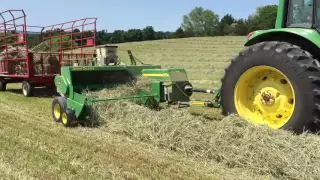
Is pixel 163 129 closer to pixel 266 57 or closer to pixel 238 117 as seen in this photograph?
pixel 238 117

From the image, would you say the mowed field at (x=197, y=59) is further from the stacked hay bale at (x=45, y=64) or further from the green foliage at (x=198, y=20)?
the green foliage at (x=198, y=20)

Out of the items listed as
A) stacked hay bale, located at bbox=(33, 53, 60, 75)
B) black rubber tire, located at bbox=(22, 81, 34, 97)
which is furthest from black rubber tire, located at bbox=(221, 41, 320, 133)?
stacked hay bale, located at bbox=(33, 53, 60, 75)

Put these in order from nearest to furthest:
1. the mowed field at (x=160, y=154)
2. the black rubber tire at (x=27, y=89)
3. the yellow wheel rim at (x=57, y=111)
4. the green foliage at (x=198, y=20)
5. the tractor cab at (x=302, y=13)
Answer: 1. the mowed field at (x=160, y=154)
2. the tractor cab at (x=302, y=13)
3. the yellow wheel rim at (x=57, y=111)
4. the black rubber tire at (x=27, y=89)
5. the green foliage at (x=198, y=20)

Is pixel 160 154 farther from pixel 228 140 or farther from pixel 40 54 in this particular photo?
pixel 40 54

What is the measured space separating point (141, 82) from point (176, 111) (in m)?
1.29

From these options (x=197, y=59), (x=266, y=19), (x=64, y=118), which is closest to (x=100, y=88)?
(x=64, y=118)

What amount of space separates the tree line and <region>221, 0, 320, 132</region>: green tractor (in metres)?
4.52

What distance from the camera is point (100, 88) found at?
21.4 feet

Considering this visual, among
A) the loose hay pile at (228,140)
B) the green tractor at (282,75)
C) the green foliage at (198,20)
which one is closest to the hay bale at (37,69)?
the loose hay pile at (228,140)

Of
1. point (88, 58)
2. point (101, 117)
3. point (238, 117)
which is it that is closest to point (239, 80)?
point (238, 117)

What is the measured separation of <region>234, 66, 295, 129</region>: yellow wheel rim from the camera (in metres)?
4.29

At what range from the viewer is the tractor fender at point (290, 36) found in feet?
13.8

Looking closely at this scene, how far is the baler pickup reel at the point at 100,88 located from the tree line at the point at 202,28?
13.6ft

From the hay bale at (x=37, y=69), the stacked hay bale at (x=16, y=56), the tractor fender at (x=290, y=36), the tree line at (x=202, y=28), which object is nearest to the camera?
the tractor fender at (x=290, y=36)
